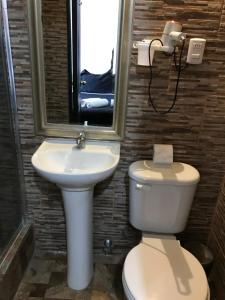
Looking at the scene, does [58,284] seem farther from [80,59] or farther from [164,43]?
[164,43]

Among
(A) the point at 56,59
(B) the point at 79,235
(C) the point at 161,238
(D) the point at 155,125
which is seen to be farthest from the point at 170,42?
(B) the point at 79,235

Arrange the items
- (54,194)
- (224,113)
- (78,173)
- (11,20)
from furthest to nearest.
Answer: (54,194) < (224,113) < (11,20) < (78,173)

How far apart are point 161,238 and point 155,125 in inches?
25.6

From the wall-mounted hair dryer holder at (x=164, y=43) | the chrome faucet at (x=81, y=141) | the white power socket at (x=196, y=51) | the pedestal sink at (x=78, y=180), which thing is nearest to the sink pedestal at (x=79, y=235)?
the pedestal sink at (x=78, y=180)

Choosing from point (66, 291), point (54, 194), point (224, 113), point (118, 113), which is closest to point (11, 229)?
point (54, 194)

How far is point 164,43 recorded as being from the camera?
134cm

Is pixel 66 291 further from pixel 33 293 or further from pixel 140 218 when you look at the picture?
pixel 140 218

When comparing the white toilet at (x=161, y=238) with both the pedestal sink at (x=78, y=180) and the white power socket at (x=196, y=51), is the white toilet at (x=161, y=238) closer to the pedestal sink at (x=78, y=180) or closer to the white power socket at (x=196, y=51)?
the pedestal sink at (x=78, y=180)

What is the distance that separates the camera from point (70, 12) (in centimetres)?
142

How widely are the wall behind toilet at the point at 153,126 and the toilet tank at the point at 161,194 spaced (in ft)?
0.50

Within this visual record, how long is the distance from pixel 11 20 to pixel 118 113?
2.41 ft

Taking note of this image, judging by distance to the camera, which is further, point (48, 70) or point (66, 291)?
point (66, 291)

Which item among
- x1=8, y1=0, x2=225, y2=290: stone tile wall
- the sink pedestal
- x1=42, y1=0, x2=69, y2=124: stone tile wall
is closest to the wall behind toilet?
x1=8, y1=0, x2=225, y2=290: stone tile wall

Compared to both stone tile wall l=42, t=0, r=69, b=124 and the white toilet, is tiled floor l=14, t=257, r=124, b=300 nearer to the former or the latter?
the white toilet
